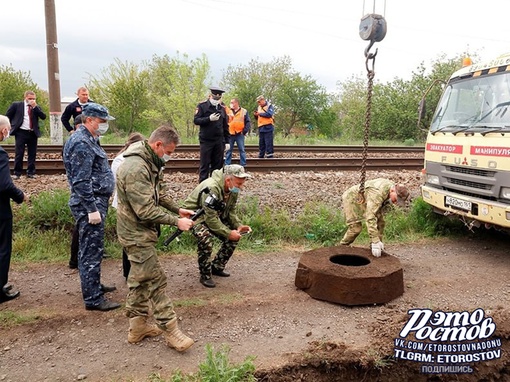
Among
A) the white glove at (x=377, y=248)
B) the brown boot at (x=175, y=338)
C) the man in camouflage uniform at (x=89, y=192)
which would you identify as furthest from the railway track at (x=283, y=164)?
the brown boot at (x=175, y=338)

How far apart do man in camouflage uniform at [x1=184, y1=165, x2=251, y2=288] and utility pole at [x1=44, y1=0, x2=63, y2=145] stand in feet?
31.1

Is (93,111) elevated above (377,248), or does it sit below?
above

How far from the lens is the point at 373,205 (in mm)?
5352

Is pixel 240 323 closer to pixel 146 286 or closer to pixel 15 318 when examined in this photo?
pixel 146 286

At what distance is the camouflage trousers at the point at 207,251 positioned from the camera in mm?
4777

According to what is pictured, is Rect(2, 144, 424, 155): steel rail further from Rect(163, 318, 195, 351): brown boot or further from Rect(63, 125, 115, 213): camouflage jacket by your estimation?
Rect(163, 318, 195, 351): brown boot

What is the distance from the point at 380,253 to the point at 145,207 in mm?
3187

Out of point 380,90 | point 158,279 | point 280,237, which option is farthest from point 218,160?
point 380,90

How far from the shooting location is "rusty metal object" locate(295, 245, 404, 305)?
459 centimetres

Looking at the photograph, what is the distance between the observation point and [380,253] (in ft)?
17.5

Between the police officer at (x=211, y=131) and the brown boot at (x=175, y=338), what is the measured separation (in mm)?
4432

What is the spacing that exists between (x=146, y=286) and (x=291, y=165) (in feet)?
23.8

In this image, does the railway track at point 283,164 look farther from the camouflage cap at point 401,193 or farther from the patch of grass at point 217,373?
the patch of grass at point 217,373

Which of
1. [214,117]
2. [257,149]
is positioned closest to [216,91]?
[214,117]
